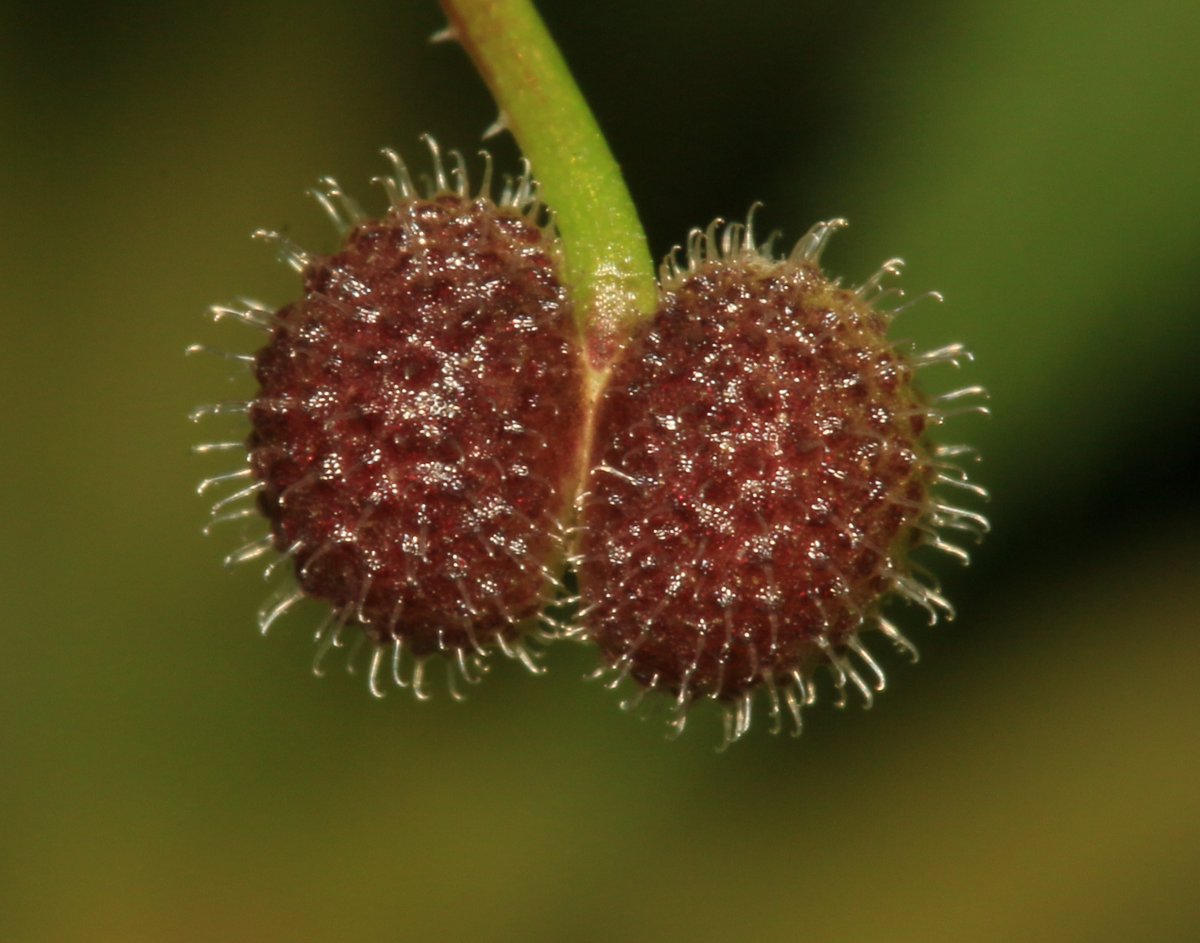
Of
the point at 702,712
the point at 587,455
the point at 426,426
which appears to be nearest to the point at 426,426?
the point at 426,426

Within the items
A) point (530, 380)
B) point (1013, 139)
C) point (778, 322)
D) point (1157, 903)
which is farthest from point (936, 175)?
point (1157, 903)

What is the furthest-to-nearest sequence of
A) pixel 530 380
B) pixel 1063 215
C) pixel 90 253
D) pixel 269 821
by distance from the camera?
pixel 90 253 → pixel 269 821 → pixel 1063 215 → pixel 530 380

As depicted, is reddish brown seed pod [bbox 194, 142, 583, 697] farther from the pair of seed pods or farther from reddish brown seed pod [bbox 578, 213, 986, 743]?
reddish brown seed pod [bbox 578, 213, 986, 743]

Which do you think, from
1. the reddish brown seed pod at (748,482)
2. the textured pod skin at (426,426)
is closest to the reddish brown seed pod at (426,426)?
the textured pod skin at (426,426)

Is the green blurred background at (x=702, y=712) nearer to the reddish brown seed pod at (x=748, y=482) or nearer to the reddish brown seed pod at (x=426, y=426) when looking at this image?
the reddish brown seed pod at (x=748, y=482)

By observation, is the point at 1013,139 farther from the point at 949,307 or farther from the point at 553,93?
the point at 553,93

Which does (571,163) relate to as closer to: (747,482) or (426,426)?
(426,426)

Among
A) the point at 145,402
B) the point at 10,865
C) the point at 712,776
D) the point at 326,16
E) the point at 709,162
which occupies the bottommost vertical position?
the point at 10,865
